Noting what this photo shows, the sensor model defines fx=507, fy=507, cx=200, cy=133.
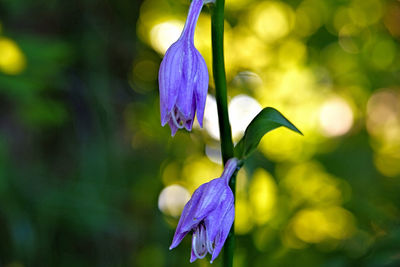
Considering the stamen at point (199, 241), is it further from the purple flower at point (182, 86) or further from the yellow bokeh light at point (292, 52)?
the yellow bokeh light at point (292, 52)

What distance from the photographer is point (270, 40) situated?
7.20ft

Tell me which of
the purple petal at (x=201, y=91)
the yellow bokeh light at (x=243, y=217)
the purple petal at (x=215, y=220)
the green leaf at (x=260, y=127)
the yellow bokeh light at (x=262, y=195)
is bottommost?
the yellow bokeh light at (x=243, y=217)

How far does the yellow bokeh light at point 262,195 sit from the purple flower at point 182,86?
0.79 meters

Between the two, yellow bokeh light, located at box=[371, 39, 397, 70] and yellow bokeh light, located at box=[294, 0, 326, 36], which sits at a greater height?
yellow bokeh light, located at box=[294, 0, 326, 36]

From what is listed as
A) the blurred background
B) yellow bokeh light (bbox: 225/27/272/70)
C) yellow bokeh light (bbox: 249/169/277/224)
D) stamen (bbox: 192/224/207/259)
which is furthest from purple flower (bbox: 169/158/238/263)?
yellow bokeh light (bbox: 225/27/272/70)

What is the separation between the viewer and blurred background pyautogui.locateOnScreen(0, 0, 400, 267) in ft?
5.39

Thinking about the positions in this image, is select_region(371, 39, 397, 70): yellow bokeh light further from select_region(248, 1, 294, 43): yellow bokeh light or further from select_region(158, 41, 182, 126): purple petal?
select_region(158, 41, 182, 126): purple petal

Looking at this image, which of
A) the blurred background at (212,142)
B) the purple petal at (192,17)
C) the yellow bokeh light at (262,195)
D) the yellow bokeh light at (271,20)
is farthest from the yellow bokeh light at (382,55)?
the purple petal at (192,17)

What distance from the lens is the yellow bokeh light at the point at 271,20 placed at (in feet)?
7.22

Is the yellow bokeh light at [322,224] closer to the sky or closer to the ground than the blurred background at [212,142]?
closer to the ground

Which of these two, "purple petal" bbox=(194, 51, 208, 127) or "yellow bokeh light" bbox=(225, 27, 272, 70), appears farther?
"yellow bokeh light" bbox=(225, 27, 272, 70)

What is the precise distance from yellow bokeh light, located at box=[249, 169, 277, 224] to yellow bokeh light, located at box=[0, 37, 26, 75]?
0.83 meters

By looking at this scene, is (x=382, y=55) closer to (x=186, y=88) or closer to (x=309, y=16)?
(x=309, y=16)

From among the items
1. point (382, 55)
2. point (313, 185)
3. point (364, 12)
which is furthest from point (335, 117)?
point (313, 185)
